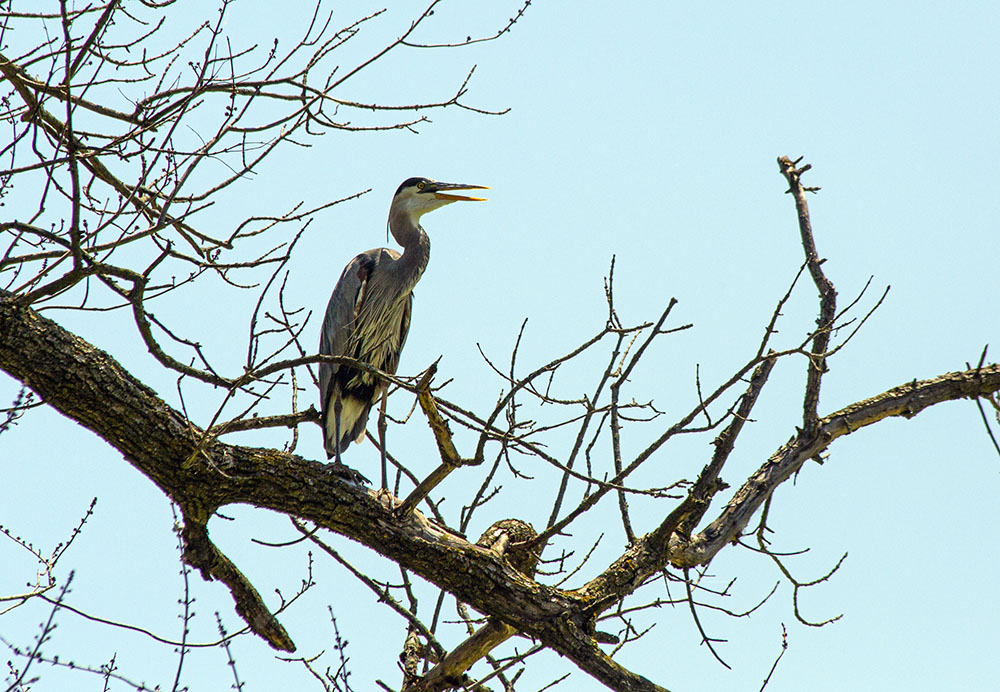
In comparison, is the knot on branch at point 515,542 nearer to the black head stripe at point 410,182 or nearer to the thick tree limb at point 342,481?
the thick tree limb at point 342,481

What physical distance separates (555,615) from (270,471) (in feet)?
3.77

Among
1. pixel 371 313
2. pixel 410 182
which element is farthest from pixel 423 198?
pixel 371 313

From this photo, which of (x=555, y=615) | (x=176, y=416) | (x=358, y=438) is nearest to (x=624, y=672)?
(x=555, y=615)

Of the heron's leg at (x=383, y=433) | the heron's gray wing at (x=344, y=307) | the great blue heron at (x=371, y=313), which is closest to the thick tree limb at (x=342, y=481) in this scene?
the heron's leg at (x=383, y=433)

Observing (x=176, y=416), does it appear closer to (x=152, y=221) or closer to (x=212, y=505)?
(x=212, y=505)

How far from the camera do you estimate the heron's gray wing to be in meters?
5.86

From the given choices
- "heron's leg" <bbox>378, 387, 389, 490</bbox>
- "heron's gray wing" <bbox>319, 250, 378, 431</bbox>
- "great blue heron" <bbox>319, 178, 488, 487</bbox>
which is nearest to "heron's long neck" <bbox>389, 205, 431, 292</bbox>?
"great blue heron" <bbox>319, 178, 488, 487</bbox>

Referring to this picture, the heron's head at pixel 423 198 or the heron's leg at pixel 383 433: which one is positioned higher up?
the heron's head at pixel 423 198

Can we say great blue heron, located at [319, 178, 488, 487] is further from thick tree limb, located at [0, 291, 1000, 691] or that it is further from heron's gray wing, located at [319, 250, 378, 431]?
thick tree limb, located at [0, 291, 1000, 691]

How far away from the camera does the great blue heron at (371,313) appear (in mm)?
5609

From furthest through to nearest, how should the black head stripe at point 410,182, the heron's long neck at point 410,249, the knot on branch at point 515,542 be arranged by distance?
the black head stripe at point 410,182, the heron's long neck at point 410,249, the knot on branch at point 515,542

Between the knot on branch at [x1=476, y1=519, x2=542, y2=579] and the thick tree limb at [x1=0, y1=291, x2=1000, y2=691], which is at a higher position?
the knot on branch at [x1=476, y1=519, x2=542, y2=579]

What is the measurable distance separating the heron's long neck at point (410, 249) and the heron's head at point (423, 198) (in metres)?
0.05

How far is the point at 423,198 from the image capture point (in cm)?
638
